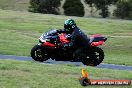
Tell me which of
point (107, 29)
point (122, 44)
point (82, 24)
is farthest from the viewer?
point (82, 24)

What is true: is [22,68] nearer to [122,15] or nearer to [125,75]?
[125,75]

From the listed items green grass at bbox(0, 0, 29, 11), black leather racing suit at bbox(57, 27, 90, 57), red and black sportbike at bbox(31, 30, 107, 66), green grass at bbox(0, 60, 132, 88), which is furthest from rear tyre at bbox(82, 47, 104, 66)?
green grass at bbox(0, 0, 29, 11)

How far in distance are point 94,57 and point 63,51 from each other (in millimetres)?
1353

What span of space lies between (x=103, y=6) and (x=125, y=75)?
224 feet

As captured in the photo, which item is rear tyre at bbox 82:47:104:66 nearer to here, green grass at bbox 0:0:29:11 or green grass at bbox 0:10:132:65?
green grass at bbox 0:10:132:65

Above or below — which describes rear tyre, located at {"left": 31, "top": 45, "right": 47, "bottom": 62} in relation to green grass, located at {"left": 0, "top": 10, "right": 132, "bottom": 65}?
above

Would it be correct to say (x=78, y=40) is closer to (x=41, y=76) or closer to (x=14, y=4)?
(x=41, y=76)

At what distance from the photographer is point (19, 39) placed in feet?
114

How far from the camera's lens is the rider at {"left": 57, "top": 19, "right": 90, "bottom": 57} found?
1792 centimetres

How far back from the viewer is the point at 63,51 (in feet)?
61.3

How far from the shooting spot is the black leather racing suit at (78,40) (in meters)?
18.0

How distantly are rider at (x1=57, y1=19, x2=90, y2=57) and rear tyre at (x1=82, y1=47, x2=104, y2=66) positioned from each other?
1.40 feet

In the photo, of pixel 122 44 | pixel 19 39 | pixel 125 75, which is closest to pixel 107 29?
pixel 122 44

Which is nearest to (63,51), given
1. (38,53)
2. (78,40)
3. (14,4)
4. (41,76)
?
(78,40)
